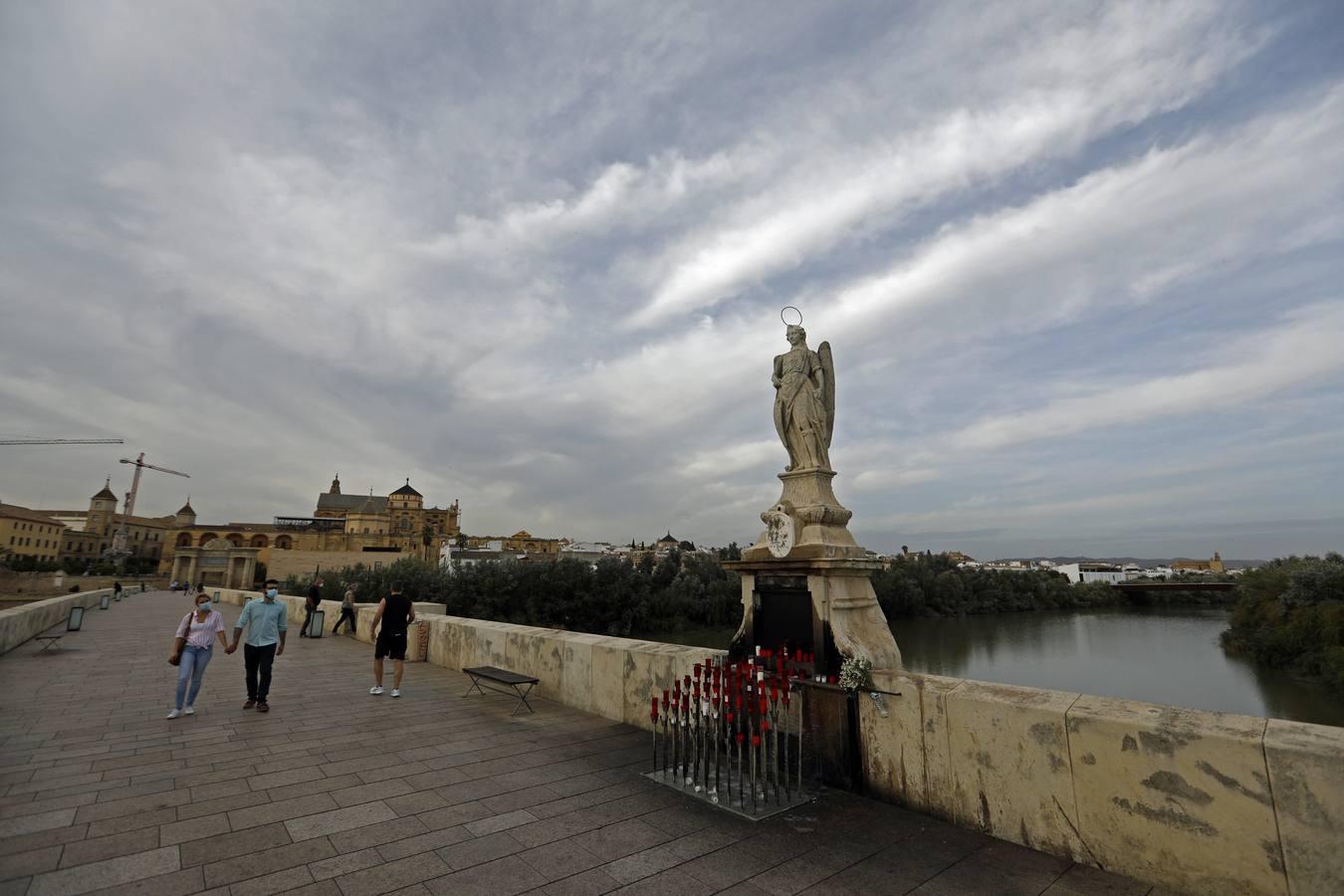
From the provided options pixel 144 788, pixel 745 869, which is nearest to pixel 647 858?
pixel 745 869

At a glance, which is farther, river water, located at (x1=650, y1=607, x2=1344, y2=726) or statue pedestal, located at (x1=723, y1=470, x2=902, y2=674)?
river water, located at (x1=650, y1=607, x2=1344, y2=726)

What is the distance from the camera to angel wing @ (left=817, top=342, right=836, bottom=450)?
559 centimetres

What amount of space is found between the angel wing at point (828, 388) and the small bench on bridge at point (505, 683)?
3.75m

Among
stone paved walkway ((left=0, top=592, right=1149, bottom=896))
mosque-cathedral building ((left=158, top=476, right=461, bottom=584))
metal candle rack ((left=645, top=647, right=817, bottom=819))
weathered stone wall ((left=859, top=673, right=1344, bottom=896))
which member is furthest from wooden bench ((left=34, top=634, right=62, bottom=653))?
mosque-cathedral building ((left=158, top=476, right=461, bottom=584))

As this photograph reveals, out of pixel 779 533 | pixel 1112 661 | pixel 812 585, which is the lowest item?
pixel 1112 661

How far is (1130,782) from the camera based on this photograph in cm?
280

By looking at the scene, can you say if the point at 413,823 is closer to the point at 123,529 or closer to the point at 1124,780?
the point at 1124,780

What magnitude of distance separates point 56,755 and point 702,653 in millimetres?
4898

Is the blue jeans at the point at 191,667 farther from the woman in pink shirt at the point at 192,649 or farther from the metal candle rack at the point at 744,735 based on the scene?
the metal candle rack at the point at 744,735

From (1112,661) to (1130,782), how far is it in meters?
30.4

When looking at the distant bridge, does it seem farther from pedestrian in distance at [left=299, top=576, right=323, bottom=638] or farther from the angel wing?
pedestrian in distance at [left=299, top=576, right=323, bottom=638]

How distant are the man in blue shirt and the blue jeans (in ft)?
0.90

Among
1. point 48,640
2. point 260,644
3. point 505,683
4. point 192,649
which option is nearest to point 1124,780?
point 505,683

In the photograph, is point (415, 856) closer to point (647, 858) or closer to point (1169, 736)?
point (647, 858)
